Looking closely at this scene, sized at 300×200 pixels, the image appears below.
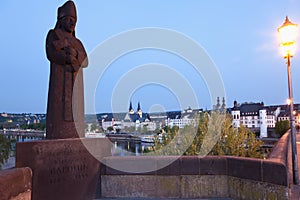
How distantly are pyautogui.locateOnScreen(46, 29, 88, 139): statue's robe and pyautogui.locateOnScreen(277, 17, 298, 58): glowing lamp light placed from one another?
458 centimetres

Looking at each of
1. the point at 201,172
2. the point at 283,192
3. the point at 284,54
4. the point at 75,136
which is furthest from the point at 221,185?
the point at 284,54

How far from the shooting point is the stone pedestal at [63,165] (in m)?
3.75

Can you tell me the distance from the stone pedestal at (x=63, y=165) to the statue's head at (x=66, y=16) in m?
2.12

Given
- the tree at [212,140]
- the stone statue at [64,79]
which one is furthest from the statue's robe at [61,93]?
the tree at [212,140]

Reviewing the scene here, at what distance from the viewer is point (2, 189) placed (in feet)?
9.33

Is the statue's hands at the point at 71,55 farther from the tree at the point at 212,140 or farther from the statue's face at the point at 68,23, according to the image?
the tree at the point at 212,140

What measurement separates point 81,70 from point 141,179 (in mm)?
2431

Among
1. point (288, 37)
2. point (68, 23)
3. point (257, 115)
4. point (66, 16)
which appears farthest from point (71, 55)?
point (257, 115)

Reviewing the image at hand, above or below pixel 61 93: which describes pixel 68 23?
above

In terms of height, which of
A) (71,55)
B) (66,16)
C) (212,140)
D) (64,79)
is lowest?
(212,140)

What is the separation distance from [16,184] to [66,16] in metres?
3.08

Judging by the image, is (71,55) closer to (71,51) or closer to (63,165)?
(71,51)

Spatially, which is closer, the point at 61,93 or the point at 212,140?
the point at 61,93

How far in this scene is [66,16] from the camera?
4922 millimetres
